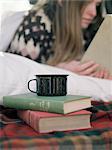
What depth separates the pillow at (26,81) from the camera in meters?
1.08

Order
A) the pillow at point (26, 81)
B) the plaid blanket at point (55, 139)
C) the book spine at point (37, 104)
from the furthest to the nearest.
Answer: the pillow at point (26, 81) → the book spine at point (37, 104) → the plaid blanket at point (55, 139)

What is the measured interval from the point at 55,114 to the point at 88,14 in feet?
2.73

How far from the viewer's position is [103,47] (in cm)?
147

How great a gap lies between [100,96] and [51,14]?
474 mm

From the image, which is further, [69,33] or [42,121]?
[69,33]

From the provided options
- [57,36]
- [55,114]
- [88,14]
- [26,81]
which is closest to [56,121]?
[55,114]

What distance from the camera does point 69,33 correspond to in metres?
1.43

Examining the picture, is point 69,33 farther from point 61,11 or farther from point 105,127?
point 105,127

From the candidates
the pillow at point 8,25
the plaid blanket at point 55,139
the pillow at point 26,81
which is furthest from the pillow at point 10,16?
the plaid blanket at point 55,139

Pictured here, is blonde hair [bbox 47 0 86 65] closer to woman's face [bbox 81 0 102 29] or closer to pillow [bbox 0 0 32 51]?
woman's face [bbox 81 0 102 29]

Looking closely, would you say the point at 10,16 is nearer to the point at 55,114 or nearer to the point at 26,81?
the point at 26,81

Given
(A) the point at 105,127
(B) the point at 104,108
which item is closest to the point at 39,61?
(B) the point at 104,108

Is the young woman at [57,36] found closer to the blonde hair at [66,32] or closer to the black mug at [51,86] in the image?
the blonde hair at [66,32]

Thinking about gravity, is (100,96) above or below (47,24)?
below
